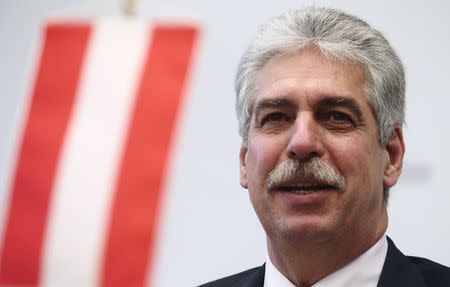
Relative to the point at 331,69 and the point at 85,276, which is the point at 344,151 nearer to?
the point at 331,69

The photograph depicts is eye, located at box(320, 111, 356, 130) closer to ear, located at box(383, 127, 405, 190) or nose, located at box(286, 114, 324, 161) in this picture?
nose, located at box(286, 114, 324, 161)

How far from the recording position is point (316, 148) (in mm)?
1783

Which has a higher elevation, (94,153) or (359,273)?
(94,153)

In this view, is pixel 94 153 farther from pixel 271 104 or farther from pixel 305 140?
pixel 305 140

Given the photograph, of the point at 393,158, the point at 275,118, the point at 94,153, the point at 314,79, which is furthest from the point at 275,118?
the point at 94,153

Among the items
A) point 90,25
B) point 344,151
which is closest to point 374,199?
point 344,151

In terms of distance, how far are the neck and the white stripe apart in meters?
1.09

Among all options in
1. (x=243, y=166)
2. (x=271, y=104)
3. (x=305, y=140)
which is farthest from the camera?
(x=243, y=166)

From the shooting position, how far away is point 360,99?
6.10 feet

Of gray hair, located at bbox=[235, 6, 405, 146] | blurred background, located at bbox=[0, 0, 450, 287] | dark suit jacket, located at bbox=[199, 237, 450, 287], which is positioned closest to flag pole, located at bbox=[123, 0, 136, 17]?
blurred background, located at bbox=[0, 0, 450, 287]

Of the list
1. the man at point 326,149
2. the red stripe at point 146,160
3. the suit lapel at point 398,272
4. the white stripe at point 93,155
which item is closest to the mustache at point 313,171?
the man at point 326,149

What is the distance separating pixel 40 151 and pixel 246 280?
3.70ft

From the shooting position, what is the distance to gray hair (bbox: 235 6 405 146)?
1869mm

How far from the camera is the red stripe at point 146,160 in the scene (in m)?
2.80
